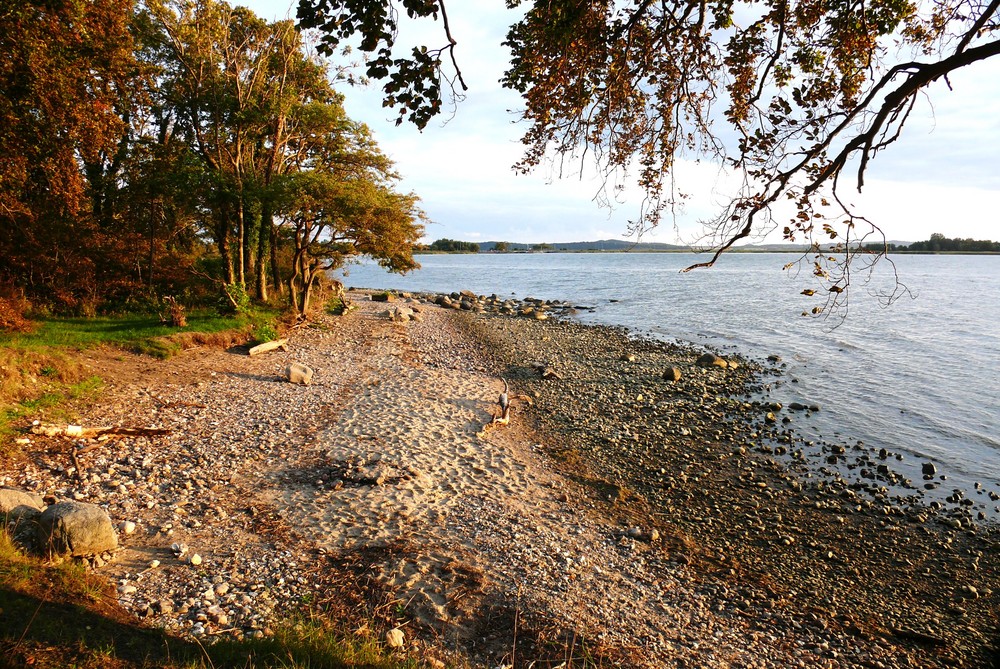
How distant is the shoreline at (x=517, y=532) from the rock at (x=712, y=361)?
7591 mm

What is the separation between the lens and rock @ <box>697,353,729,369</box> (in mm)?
23844

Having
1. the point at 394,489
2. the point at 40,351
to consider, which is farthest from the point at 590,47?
the point at 40,351

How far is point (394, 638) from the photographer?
6.16 meters

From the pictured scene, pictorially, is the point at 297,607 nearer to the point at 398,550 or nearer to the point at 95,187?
the point at 398,550

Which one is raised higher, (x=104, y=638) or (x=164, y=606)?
(x=104, y=638)

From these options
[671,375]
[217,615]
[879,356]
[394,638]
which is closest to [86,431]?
[217,615]

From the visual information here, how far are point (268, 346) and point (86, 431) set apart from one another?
8.75 meters

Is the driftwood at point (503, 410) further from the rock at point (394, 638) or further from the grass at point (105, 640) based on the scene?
the grass at point (105, 640)

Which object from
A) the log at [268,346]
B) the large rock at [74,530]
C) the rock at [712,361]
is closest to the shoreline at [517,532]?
the large rock at [74,530]

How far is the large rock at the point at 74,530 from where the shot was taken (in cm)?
658

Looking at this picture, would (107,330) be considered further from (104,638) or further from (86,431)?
(104,638)

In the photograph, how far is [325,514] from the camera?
29.8 ft

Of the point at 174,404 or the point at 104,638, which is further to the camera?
the point at 174,404

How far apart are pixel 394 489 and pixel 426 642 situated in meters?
4.07
